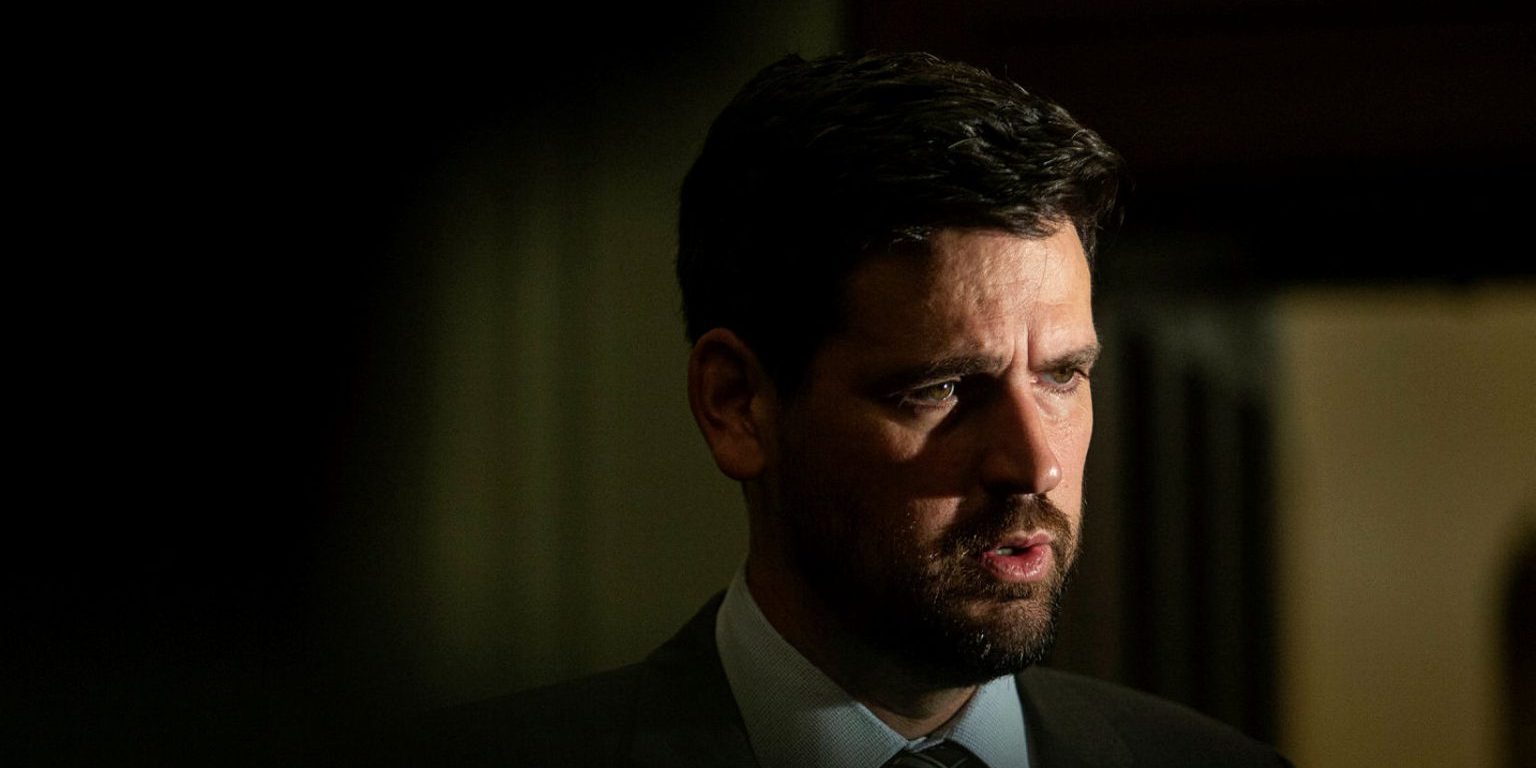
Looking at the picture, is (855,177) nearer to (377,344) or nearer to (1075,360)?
(1075,360)

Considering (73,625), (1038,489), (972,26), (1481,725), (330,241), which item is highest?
(972,26)

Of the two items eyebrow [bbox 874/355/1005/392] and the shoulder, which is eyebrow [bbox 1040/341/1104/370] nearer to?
eyebrow [bbox 874/355/1005/392]

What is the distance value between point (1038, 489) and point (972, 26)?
1.63ft

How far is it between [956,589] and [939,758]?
0.14m

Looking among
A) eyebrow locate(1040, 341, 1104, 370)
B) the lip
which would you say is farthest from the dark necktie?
eyebrow locate(1040, 341, 1104, 370)

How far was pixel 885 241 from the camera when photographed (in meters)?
0.79

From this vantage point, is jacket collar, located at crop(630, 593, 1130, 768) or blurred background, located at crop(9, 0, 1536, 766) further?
blurred background, located at crop(9, 0, 1536, 766)

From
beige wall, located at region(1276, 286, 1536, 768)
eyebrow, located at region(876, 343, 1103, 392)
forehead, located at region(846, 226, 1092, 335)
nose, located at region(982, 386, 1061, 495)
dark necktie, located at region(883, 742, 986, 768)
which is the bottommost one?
beige wall, located at region(1276, 286, 1536, 768)

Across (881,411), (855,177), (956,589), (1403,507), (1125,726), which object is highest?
(855,177)

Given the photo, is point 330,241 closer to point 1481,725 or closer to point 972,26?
point 972,26

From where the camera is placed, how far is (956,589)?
2.58ft

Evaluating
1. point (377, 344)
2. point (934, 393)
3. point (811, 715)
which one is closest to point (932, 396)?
point (934, 393)

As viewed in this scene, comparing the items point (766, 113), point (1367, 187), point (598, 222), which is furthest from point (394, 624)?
point (1367, 187)

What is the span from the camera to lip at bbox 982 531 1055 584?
2.57ft
